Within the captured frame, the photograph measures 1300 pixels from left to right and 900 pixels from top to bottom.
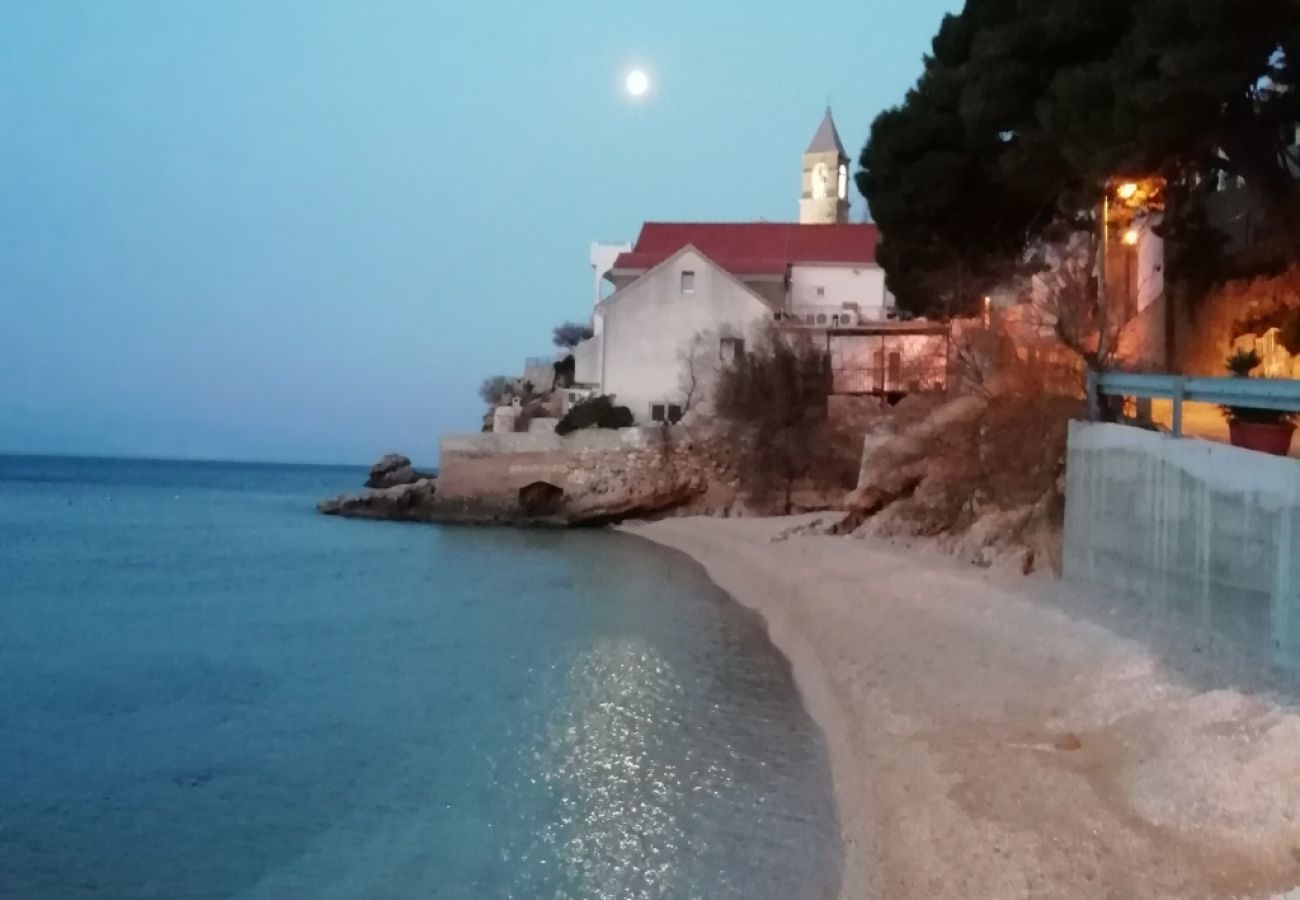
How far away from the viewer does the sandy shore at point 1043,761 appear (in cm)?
661

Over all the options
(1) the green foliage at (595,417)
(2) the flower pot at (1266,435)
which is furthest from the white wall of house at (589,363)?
(2) the flower pot at (1266,435)

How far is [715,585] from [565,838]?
15.9 meters

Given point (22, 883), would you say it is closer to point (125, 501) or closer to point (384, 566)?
point (384, 566)

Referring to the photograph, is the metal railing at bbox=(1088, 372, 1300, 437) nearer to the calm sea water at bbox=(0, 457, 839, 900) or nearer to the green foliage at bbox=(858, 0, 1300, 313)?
A: the green foliage at bbox=(858, 0, 1300, 313)

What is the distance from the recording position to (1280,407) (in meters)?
9.63

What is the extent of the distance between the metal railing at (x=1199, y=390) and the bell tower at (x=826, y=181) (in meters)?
56.1

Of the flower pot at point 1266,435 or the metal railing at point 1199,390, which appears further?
the flower pot at point 1266,435

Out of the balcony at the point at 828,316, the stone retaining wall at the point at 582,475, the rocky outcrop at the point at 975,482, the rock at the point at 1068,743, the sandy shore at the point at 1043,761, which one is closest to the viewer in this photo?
the sandy shore at the point at 1043,761

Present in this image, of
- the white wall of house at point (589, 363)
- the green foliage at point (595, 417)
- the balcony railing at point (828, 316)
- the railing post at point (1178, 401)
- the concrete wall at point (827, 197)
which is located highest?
the concrete wall at point (827, 197)

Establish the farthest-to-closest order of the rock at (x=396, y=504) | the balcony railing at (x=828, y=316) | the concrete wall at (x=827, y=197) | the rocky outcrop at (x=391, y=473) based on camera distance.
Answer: the concrete wall at (x=827, y=197)
the rocky outcrop at (x=391, y=473)
the rock at (x=396, y=504)
the balcony railing at (x=828, y=316)

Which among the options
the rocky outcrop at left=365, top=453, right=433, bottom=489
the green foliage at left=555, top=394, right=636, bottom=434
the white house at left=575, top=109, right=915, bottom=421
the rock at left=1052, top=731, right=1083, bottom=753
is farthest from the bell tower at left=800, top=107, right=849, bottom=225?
the rock at left=1052, top=731, right=1083, bottom=753

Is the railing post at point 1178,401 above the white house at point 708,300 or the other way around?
the other way around

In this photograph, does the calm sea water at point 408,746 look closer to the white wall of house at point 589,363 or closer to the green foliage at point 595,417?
the green foliage at point 595,417

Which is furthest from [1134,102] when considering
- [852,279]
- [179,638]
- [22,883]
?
[852,279]
